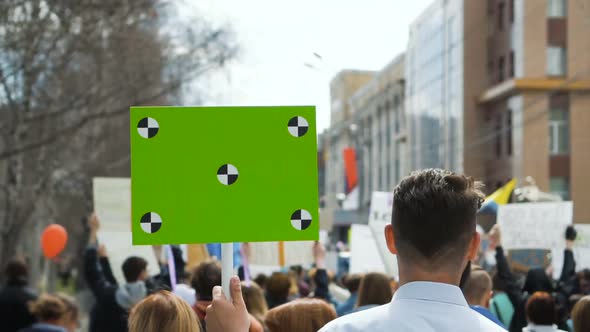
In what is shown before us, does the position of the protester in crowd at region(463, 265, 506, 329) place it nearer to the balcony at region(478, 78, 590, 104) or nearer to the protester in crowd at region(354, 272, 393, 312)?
the protester in crowd at region(354, 272, 393, 312)

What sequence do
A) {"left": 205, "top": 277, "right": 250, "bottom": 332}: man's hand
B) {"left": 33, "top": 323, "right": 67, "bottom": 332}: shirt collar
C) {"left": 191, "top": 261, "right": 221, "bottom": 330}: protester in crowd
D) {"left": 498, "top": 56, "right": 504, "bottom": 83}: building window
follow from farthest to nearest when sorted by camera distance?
{"left": 498, "top": 56, "right": 504, "bottom": 83}: building window, {"left": 33, "top": 323, "right": 67, "bottom": 332}: shirt collar, {"left": 191, "top": 261, "right": 221, "bottom": 330}: protester in crowd, {"left": 205, "top": 277, "right": 250, "bottom": 332}: man's hand

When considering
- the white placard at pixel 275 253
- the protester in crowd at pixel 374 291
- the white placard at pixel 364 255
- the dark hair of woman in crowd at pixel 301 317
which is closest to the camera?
the dark hair of woman in crowd at pixel 301 317

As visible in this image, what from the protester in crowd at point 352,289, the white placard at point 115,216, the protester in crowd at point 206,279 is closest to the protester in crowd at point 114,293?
the protester in crowd at point 206,279

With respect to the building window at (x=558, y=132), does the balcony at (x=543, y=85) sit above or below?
above

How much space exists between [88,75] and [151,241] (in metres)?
20.1

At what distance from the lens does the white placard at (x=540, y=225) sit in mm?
10781

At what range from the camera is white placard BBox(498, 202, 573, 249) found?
1078 centimetres

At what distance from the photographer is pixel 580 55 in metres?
42.6

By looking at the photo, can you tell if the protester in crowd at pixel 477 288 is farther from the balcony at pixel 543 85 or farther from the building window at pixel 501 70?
the building window at pixel 501 70

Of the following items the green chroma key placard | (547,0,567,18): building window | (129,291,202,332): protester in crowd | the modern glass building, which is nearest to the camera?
the green chroma key placard

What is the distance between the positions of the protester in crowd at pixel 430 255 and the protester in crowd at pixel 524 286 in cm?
449

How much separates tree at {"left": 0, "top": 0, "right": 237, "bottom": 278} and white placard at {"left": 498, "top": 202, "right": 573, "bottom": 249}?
788cm

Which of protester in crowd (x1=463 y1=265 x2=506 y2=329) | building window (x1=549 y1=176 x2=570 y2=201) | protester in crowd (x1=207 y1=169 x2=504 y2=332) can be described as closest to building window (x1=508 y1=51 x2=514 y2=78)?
building window (x1=549 y1=176 x2=570 y2=201)

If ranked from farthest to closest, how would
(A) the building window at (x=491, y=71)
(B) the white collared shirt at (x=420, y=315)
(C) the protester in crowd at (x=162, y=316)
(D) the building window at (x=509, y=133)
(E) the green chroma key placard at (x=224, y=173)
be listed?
(A) the building window at (x=491, y=71), (D) the building window at (x=509, y=133), (C) the protester in crowd at (x=162, y=316), (E) the green chroma key placard at (x=224, y=173), (B) the white collared shirt at (x=420, y=315)
